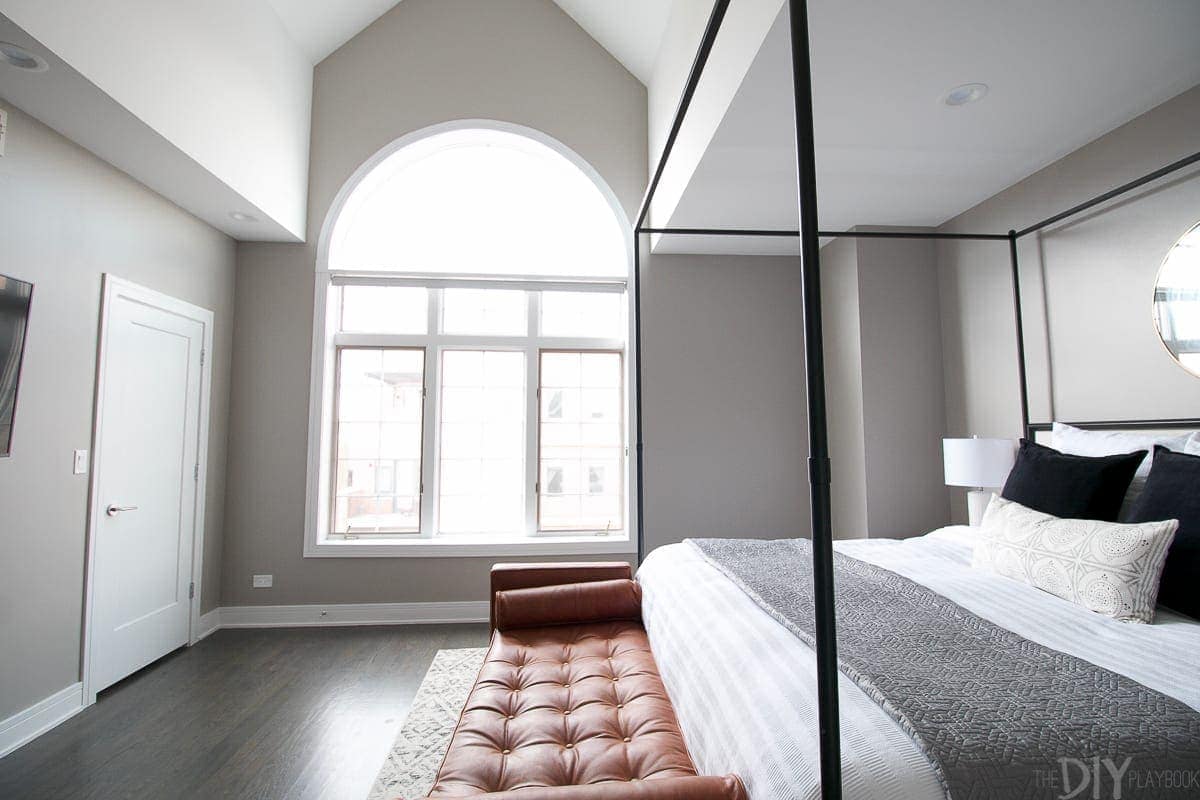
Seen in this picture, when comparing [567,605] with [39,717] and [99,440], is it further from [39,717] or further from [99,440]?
[99,440]

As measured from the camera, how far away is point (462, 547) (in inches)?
151

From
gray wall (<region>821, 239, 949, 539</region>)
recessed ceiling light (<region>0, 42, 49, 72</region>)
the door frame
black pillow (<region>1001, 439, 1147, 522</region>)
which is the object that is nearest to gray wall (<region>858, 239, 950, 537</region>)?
gray wall (<region>821, 239, 949, 539</region>)

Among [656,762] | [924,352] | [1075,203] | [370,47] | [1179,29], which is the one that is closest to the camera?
[656,762]

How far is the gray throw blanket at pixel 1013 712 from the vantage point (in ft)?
3.10

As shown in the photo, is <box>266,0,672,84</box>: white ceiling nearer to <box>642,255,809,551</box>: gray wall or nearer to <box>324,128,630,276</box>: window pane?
<box>324,128,630,276</box>: window pane

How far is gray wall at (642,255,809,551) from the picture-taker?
3975mm

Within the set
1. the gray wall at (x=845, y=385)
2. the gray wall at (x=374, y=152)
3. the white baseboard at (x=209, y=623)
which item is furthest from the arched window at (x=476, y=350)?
the gray wall at (x=845, y=385)

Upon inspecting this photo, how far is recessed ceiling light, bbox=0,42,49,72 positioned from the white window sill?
8.87ft

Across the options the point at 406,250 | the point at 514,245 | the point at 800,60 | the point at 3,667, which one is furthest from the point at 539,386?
the point at 800,60

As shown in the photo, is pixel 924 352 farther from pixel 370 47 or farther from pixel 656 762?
pixel 370 47

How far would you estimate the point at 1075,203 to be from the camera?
2615 mm

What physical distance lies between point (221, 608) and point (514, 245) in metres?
3.07

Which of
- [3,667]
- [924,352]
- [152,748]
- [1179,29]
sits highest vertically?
[1179,29]

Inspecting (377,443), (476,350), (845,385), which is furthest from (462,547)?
(845,385)
